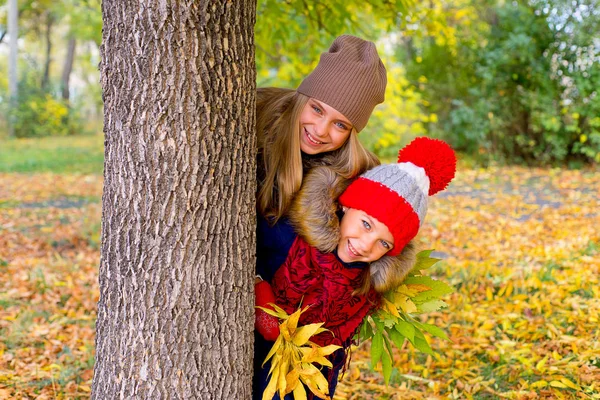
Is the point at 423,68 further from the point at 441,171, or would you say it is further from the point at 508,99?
the point at 441,171

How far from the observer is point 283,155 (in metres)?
2.38

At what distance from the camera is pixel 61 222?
22.2ft

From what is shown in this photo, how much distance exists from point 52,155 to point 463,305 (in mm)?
11381

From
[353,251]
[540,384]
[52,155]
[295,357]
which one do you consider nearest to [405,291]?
[353,251]

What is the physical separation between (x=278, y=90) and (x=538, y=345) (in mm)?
2621

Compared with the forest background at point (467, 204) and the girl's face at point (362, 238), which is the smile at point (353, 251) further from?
the forest background at point (467, 204)

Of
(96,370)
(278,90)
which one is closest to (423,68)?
(278,90)

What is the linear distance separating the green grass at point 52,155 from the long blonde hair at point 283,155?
9.05m

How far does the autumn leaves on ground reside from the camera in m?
3.24

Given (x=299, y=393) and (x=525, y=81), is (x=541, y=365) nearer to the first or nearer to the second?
(x=299, y=393)

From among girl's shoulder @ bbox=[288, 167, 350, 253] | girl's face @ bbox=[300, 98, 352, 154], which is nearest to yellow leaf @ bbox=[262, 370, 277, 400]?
girl's shoulder @ bbox=[288, 167, 350, 253]

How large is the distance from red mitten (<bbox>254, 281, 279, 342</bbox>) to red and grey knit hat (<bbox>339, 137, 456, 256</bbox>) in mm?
525

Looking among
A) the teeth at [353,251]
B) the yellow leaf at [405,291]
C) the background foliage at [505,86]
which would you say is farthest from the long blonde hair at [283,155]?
the background foliage at [505,86]

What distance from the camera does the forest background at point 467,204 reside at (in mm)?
3451
